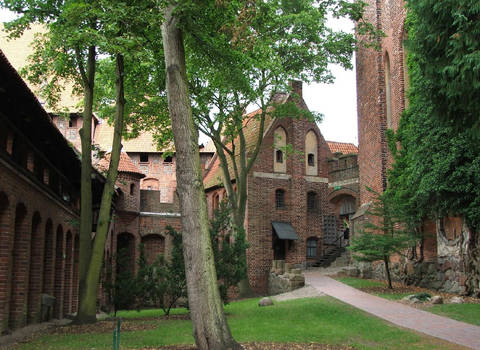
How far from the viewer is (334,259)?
105ft

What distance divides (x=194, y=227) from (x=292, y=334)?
4.10 m

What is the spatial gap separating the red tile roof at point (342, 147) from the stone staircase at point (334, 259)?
13531 mm

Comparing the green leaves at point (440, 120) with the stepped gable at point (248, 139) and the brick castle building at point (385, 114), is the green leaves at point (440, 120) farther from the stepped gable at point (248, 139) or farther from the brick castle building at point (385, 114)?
the stepped gable at point (248, 139)

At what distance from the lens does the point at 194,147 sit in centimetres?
868

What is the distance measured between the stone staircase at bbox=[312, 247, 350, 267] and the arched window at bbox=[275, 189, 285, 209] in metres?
4.09

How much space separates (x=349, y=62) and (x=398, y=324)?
43.1ft

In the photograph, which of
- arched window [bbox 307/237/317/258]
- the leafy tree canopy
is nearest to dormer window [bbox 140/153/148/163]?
arched window [bbox 307/237/317/258]

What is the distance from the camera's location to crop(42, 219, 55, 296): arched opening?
1723cm

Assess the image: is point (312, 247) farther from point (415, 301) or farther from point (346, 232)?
point (415, 301)

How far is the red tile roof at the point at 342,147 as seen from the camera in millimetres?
44750

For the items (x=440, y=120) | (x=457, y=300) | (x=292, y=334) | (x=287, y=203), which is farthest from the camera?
(x=287, y=203)

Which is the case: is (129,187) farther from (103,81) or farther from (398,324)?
(398,324)

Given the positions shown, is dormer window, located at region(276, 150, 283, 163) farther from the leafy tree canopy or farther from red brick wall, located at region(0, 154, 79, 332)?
the leafy tree canopy

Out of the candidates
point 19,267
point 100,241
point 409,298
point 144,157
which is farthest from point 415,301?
point 144,157
